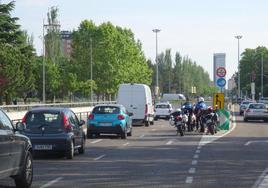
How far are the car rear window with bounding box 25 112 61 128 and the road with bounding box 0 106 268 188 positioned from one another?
99 cm

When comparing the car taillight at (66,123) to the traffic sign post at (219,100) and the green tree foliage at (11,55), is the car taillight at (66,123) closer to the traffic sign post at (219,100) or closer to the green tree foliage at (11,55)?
the traffic sign post at (219,100)

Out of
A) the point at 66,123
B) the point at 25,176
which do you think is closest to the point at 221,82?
the point at 66,123

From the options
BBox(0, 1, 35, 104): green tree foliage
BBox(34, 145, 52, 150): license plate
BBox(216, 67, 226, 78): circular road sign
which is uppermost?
BBox(0, 1, 35, 104): green tree foliage

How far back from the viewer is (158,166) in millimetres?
16391

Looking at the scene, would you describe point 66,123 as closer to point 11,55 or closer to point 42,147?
point 42,147

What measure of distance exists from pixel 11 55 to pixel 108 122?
46.7m

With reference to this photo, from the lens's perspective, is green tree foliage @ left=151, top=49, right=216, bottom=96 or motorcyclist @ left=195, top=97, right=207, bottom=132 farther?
green tree foliage @ left=151, top=49, right=216, bottom=96

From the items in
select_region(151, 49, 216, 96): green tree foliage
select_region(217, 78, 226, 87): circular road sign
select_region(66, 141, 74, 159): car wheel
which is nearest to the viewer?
select_region(66, 141, 74, 159): car wheel

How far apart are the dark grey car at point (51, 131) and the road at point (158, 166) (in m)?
0.37

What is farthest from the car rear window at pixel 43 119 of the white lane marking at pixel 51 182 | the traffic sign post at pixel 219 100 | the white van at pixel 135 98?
the white van at pixel 135 98

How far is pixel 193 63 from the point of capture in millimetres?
189125

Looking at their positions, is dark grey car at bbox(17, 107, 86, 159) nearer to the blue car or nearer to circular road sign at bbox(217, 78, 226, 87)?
the blue car

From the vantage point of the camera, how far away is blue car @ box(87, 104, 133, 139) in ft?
93.9

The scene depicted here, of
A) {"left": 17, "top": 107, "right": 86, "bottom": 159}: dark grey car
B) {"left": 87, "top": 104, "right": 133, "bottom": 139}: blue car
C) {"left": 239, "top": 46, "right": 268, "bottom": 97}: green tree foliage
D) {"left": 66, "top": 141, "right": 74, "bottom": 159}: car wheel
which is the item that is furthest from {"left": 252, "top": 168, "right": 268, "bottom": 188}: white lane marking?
{"left": 239, "top": 46, "right": 268, "bottom": 97}: green tree foliage
